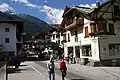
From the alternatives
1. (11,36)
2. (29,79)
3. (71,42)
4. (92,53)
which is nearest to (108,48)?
(92,53)

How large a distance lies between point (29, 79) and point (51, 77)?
3.82 m

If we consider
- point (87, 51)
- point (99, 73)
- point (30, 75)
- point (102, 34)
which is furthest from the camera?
point (87, 51)

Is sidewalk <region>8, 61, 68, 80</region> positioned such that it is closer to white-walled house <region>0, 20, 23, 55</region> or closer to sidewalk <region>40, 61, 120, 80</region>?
sidewalk <region>40, 61, 120, 80</region>

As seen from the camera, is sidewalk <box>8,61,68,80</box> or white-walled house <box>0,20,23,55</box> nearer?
sidewalk <box>8,61,68,80</box>

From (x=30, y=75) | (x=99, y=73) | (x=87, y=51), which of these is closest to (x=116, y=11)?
(x=87, y=51)

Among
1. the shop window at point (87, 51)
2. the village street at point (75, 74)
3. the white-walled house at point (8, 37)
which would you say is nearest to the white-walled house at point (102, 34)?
the shop window at point (87, 51)

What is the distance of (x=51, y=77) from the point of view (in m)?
15.1

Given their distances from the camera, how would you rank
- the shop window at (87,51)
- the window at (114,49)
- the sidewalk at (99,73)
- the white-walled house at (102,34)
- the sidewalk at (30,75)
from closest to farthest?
the sidewalk at (30,75)
the sidewalk at (99,73)
the white-walled house at (102,34)
the window at (114,49)
the shop window at (87,51)

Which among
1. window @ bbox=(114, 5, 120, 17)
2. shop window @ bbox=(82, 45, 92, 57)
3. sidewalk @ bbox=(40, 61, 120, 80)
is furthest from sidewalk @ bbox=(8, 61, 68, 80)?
window @ bbox=(114, 5, 120, 17)

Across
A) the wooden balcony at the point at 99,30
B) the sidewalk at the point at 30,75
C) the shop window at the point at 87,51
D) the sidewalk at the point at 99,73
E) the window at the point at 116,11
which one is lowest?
the sidewalk at the point at 99,73

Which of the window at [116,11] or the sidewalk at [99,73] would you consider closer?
the sidewalk at [99,73]

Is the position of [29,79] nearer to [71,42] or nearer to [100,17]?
[100,17]

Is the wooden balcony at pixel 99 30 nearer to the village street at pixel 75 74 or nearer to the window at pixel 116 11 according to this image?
the window at pixel 116 11

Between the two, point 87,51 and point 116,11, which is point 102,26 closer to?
point 116,11
